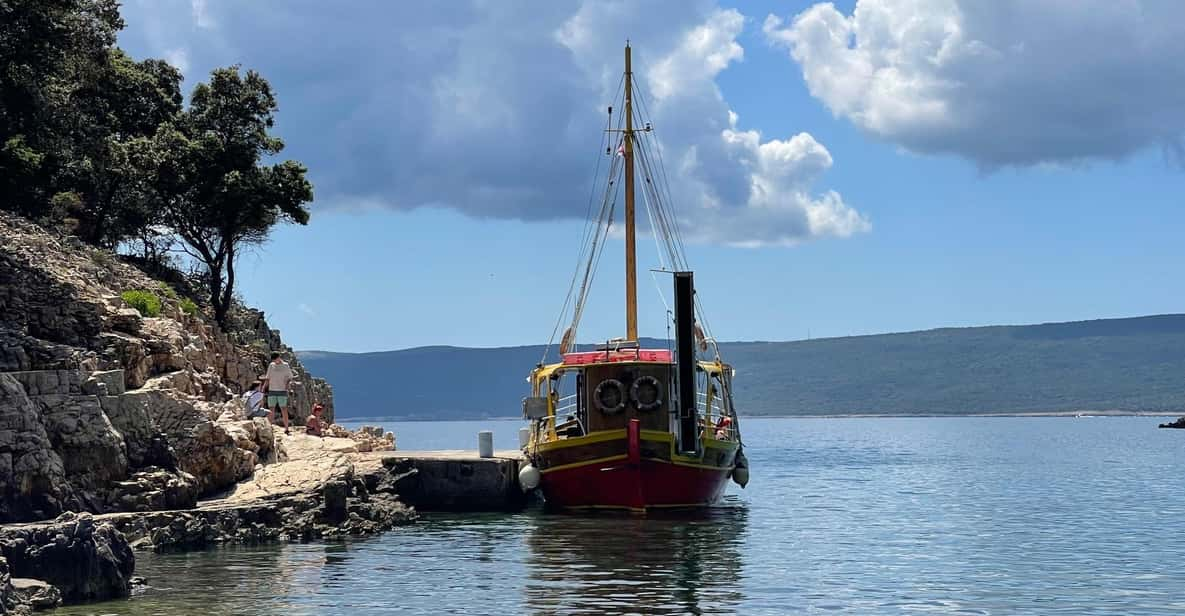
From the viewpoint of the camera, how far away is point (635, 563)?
93.3ft

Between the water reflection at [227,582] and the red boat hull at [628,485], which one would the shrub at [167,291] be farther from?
the water reflection at [227,582]

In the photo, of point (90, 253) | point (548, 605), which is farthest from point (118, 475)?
point (90, 253)

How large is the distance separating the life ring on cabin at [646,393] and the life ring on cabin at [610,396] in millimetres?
285

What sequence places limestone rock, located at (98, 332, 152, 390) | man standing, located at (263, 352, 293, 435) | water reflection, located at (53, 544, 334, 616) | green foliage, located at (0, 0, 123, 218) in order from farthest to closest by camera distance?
green foliage, located at (0, 0, 123, 218), man standing, located at (263, 352, 293, 435), limestone rock, located at (98, 332, 152, 390), water reflection, located at (53, 544, 334, 616)

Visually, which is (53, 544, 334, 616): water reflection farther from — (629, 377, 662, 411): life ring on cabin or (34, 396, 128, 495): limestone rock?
(629, 377, 662, 411): life ring on cabin

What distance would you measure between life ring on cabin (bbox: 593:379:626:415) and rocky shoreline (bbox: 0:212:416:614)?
19.3ft

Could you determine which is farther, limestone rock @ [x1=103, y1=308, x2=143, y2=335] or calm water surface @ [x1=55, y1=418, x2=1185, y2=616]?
limestone rock @ [x1=103, y1=308, x2=143, y2=335]

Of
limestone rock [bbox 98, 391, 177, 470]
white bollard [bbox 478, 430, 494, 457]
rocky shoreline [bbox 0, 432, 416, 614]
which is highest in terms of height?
limestone rock [bbox 98, 391, 177, 470]

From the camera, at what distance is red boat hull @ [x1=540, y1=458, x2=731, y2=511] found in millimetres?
38094

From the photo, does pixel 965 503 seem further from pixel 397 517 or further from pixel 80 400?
pixel 80 400

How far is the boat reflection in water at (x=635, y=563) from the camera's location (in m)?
23.7

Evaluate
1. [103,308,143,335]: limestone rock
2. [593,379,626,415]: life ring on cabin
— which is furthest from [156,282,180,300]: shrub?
[593,379,626,415]: life ring on cabin

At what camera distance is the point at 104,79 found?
172ft

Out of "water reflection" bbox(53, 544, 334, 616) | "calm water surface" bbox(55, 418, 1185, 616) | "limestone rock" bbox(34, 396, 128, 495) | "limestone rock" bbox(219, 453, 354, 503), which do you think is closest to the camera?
"water reflection" bbox(53, 544, 334, 616)
